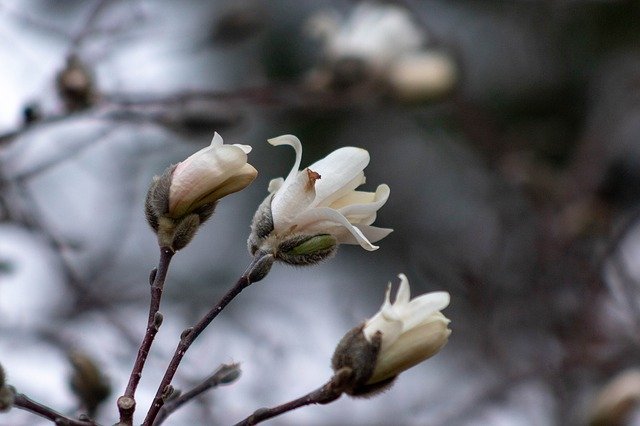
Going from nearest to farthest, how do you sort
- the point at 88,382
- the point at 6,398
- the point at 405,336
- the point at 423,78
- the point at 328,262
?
the point at 6,398, the point at 405,336, the point at 88,382, the point at 328,262, the point at 423,78

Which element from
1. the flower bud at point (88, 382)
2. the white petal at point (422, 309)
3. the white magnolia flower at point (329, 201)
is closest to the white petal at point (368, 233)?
the white magnolia flower at point (329, 201)

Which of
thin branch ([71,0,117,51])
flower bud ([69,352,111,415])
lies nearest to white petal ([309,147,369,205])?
flower bud ([69,352,111,415])

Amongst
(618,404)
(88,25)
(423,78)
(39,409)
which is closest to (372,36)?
(423,78)

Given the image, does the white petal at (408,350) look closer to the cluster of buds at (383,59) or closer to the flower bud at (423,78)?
the cluster of buds at (383,59)

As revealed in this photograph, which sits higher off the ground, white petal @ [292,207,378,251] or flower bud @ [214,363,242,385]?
white petal @ [292,207,378,251]

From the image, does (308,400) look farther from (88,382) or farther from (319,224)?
(88,382)

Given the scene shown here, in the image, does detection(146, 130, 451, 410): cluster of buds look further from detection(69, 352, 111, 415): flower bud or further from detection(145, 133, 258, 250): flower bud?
detection(69, 352, 111, 415): flower bud
